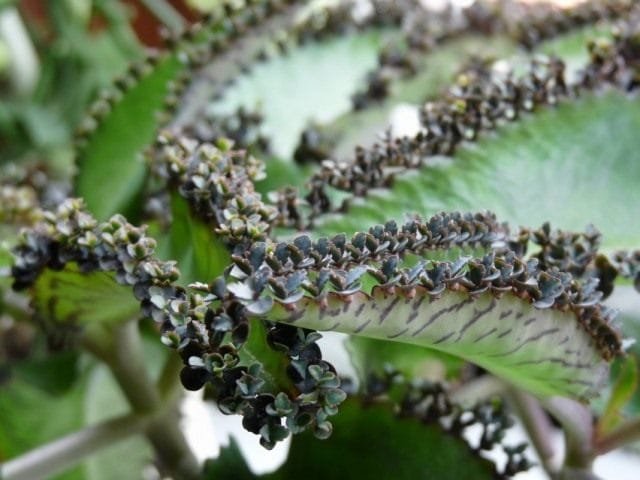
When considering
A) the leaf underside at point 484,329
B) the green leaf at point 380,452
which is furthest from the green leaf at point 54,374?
the leaf underside at point 484,329

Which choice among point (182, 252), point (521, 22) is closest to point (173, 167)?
point (182, 252)

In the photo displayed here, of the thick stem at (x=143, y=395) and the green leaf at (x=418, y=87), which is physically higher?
the green leaf at (x=418, y=87)

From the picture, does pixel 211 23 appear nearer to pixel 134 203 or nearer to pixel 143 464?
pixel 134 203

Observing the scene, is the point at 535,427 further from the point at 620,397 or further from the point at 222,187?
the point at 222,187

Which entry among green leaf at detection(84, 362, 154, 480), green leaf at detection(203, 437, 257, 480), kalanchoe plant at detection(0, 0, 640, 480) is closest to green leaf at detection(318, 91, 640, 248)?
kalanchoe plant at detection(0, 0, 640, 480)

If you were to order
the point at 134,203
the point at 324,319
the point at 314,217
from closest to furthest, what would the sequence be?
1. the point at 324,319
2. the point at 314,217
3. the point at 134,203

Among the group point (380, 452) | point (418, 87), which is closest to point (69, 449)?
point (380, 452)

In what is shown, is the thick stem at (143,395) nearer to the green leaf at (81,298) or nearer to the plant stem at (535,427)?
the green leaf at (81,298)
